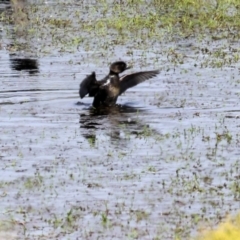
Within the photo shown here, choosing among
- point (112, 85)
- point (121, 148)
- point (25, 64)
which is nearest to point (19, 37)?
point (25, 64)

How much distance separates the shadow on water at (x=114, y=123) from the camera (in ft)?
44.9

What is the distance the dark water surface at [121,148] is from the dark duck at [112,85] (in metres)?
0.22

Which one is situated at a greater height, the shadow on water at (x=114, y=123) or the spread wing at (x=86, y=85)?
the spread wing at (x=86, y=85)

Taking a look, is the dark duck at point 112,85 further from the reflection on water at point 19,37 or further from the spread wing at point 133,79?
the reflection on water at point 19,37

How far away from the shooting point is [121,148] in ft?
42.1

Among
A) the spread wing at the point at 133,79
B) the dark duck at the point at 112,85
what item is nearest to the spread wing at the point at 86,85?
the dark duck at the point at 112,85

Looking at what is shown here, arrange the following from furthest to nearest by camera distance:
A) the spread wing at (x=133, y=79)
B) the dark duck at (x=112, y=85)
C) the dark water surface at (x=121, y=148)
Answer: the spread wing at (x=133, y=79) → the dark duck at (x=112, y=85) → the dark water surface at (x=121, y=148)

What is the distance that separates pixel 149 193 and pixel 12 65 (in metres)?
9.47

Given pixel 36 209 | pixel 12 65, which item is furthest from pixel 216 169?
pixel 12 65

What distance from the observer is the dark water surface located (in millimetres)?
9859

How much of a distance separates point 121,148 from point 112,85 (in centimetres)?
337

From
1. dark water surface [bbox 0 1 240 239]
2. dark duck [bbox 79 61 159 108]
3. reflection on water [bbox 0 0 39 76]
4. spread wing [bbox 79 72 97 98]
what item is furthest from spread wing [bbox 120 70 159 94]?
reflection on water [bbox 0 0 39 76]

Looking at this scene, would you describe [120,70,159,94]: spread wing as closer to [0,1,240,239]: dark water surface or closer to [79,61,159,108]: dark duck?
[79,61,159,108]: dark duck

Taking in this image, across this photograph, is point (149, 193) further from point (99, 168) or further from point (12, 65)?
point (12, 65)
